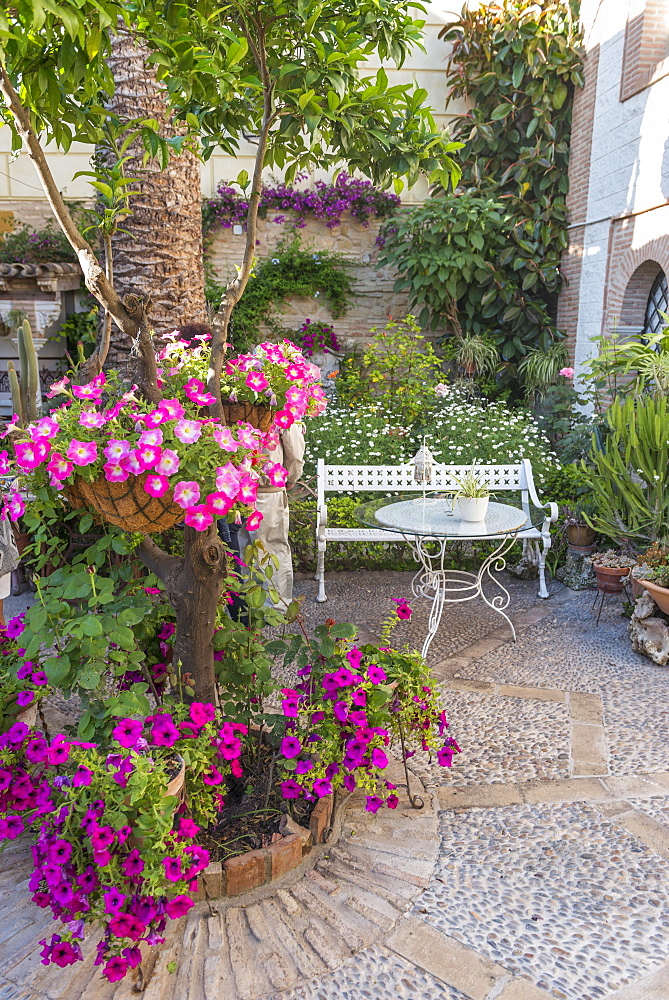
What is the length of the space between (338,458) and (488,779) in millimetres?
3416

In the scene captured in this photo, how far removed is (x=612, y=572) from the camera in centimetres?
477

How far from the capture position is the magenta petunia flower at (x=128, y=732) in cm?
199

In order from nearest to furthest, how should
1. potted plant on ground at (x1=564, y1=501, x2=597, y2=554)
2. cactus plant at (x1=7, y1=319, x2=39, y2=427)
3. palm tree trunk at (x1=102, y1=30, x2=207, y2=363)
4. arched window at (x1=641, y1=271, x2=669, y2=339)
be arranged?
cactus plant at (x1=7, y1=319, x2=39, y2=427), palm tree trunk at (x1=102, y1=30, x2=207, y2=363), potted plant on ground at (x1=564, y1=501, x2=597, y2=554), arched window at (x1=641, y1=271, x2=669, y2=339)

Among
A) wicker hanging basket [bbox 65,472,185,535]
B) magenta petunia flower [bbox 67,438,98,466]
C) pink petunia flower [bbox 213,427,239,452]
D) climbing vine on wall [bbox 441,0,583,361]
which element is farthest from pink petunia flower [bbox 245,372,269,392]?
climbing vine on wall [bbox 441,0,583,361]

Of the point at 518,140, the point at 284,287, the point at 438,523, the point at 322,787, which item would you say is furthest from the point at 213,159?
the point at 322,787

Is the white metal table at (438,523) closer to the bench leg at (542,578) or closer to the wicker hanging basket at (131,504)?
the bench leg at (542,578)

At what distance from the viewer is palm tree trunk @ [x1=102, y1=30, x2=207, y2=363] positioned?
15.6 ft

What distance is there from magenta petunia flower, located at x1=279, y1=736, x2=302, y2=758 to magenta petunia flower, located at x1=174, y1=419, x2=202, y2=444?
1.02 metres

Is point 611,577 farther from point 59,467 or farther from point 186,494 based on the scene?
point 59,467

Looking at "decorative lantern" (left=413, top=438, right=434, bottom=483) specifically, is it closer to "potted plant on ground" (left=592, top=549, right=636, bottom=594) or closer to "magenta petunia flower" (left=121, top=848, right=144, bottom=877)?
"potted plant on ground" (left=592, top=549, right=636, bottom=594)

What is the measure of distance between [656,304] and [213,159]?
5.14 meters

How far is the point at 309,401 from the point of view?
263 cm

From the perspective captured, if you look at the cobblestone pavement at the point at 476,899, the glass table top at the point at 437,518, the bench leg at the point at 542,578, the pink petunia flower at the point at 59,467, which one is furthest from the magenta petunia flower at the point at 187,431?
the bench leg at the point at 542,578

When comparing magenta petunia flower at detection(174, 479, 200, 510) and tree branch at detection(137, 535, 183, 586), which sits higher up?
magenta petunia flower at detection(174, 479, 200, 510)
